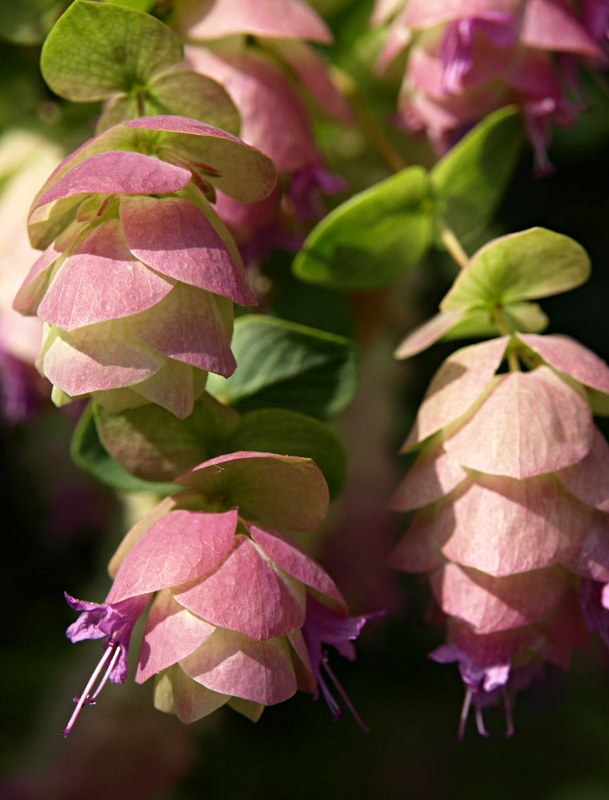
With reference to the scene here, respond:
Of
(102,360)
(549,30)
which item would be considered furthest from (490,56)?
(102,360)

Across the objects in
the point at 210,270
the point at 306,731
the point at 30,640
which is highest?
the point at 210,270

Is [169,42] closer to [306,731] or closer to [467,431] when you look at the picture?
[467,431]

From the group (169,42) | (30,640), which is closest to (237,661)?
(169,42)

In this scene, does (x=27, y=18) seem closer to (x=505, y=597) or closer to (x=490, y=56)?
(x=490, y=56)

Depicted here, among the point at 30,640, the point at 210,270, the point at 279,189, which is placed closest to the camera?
the point at 210,270

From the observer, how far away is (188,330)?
30cm

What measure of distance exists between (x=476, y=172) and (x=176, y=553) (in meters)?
0.25

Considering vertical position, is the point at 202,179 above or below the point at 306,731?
above

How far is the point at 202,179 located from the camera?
1.12 ft

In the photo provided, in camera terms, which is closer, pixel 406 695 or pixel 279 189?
pixel 279 189

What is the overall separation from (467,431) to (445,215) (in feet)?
0.50

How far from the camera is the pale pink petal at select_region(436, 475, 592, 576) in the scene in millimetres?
342

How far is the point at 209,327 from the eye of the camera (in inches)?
12.0

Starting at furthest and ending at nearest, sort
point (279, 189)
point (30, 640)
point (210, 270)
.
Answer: point (30, 640)
point (279, 189)
point (210, 270)
